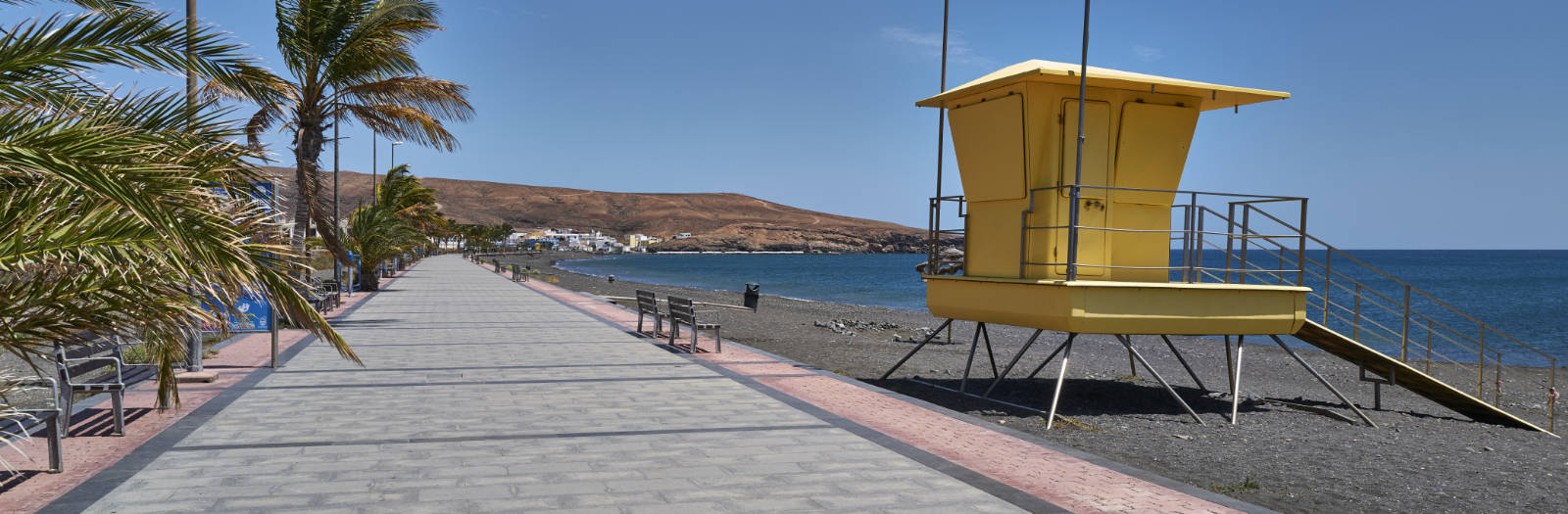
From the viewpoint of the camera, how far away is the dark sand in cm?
628

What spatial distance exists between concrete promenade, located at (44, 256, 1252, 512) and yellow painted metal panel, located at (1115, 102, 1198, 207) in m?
3.30

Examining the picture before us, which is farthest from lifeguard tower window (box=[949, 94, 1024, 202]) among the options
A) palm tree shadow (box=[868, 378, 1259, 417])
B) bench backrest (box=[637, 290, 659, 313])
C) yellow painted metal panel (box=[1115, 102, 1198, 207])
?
bench backrest (box=[637, 290, 659, 313])

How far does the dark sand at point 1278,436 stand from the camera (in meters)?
6.28

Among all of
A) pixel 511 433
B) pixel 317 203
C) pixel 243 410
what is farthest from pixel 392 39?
pixel 511 433

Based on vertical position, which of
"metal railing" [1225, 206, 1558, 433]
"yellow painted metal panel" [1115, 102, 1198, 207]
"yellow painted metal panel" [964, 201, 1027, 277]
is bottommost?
"metal railing" [1225, 206, 1558, 433]

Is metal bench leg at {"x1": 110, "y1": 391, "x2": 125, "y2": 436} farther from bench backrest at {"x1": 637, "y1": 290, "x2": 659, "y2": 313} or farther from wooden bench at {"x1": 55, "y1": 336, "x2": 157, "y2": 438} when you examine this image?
bench backrest at {"x1": 637, "y1": 290, "x2": 659, "y2": 313}

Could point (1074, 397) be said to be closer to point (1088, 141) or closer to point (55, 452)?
point (1088, 141)

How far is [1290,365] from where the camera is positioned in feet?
56.6

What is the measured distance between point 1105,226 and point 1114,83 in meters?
1.41

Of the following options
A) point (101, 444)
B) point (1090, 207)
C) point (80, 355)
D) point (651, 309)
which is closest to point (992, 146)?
point (1090, 207)

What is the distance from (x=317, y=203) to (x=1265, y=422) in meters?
14.3

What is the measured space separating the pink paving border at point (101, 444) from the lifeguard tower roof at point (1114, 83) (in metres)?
7.52

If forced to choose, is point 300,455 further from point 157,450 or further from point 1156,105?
point 1156,105

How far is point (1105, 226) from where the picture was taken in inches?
375
